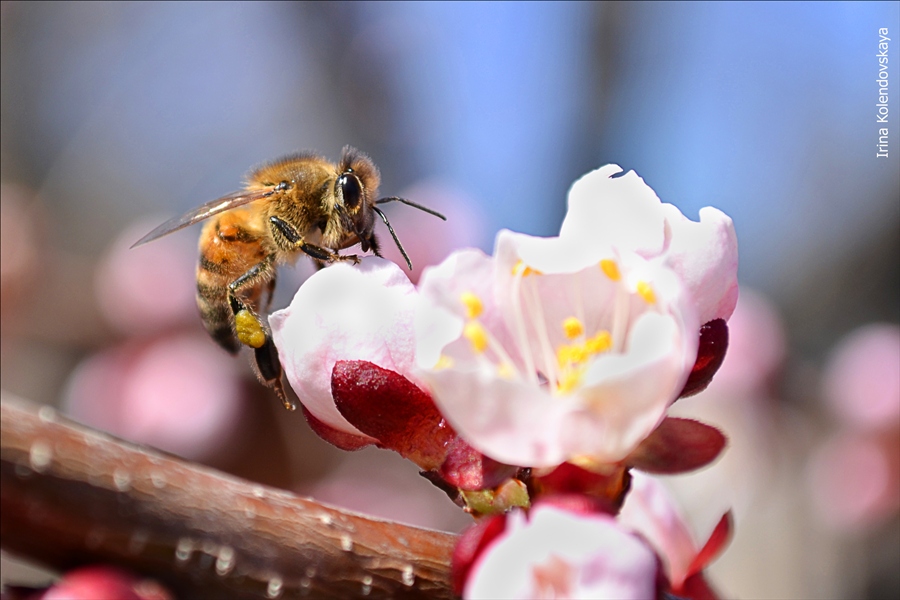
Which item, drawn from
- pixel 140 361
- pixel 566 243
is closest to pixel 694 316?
pixel 566 243

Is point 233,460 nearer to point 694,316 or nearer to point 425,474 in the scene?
point 425,474

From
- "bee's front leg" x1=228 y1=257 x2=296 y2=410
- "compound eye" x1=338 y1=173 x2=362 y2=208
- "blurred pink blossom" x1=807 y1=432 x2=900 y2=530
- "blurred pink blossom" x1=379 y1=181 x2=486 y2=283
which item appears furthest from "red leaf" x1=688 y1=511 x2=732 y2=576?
"blurred pink blossom" x1=807 y1=432 x2=900 y2=530

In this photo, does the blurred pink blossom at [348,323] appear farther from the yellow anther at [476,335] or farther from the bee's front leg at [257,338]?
the bee's front leg at [257,338]

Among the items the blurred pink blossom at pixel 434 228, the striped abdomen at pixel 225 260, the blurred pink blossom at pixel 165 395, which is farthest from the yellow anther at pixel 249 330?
the blurred pink blossom at pixel 165 395

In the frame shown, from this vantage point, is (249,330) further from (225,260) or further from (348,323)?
(348,323)

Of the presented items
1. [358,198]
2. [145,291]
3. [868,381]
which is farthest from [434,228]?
[358,198]

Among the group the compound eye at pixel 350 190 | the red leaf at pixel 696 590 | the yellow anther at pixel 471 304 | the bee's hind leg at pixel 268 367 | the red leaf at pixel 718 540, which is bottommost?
the red leaf at pixel 696 590

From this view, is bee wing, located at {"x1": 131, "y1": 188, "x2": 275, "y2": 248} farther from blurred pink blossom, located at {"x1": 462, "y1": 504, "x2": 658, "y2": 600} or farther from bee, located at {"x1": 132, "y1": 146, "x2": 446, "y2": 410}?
blurred pink blossom, located at {"x1": 462, "y1": 504, "x2": 658, "y2": 600}
